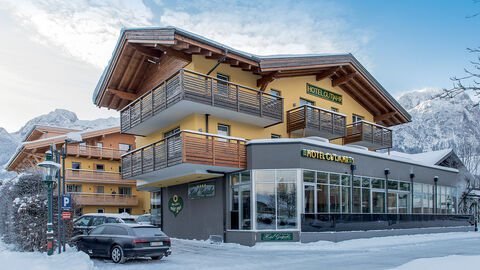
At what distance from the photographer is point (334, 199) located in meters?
21.4

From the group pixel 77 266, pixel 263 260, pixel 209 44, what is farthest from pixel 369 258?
pixel 209 44

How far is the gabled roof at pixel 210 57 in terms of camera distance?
68.8 feet

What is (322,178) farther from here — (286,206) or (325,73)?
(325,73)

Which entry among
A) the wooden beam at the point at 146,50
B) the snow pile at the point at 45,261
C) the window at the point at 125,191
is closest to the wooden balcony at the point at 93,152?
the window at the point at 125,191

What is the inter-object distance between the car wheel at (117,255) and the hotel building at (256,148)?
18.8ft

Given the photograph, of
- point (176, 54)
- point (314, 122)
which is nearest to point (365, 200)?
point (314, 122)

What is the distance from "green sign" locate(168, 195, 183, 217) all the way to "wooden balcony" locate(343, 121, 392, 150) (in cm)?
1163

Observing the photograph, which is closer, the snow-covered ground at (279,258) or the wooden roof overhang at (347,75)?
the snow-covered ground at (279,258)

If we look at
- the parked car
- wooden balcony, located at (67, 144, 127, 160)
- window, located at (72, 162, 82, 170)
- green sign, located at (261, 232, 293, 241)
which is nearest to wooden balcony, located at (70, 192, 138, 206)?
window, located at (72, 162, 82, 170)

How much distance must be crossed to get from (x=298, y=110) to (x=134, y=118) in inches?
378

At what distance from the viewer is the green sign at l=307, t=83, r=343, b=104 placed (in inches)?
1077

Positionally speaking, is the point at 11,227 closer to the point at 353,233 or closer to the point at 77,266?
the point at 77,266

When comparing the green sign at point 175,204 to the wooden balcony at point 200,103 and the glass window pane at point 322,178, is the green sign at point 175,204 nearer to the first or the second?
the wooden balcony at point 200,103

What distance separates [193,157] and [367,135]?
13910 mm
